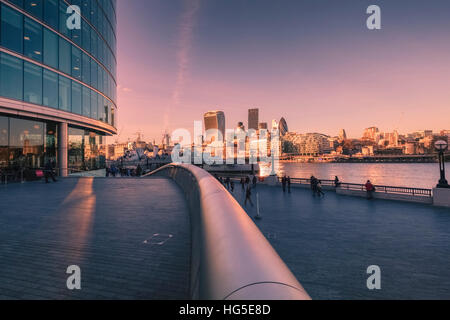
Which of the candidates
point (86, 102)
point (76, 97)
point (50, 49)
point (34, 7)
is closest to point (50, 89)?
point (76, 97)

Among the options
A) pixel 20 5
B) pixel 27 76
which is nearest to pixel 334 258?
pixel 27 76

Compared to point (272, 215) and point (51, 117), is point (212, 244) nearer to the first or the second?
point (272, 215)

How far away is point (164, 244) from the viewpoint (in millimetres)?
6293

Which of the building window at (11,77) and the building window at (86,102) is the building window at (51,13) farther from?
the building window at (86,102)

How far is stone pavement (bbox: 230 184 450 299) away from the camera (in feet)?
18.2

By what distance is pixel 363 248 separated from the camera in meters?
7.97

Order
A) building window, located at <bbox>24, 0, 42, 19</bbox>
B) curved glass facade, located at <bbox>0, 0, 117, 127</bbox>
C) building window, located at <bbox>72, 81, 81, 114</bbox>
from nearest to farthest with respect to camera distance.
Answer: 1. curved glass facade, located at <bbox>0, 0, 117, 127</bbox>
2. building window, located at <bbox>24, 0, 42, 19</bbox>
3. building window, located at <bbox>72, 81, 81, 114</bbox>

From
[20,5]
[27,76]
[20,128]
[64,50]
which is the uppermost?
[20,5]

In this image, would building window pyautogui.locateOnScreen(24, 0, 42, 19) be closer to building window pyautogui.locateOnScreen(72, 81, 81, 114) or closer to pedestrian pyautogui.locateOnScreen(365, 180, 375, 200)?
building window pyautogui.locateOnScreen(72, 81, 81, 114)

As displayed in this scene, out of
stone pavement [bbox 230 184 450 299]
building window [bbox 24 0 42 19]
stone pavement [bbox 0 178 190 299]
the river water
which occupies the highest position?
building window [bbox 24 0 42 19]

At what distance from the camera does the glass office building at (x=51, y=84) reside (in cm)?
2025

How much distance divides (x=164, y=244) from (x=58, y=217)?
529cm

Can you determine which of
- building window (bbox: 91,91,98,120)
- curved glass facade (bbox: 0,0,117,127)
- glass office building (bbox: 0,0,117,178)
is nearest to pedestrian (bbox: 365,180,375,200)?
glass office building (bbox: 0,0,117,178)

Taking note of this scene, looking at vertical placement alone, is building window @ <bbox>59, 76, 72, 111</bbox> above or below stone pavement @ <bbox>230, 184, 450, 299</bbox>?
above
